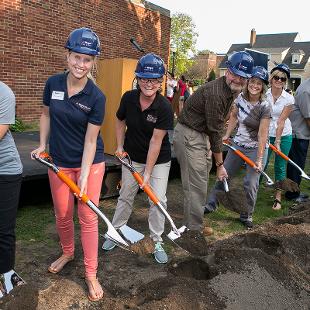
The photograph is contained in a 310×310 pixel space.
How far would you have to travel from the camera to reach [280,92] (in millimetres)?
5234

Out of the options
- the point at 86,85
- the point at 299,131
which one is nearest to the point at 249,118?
the point at 299,131

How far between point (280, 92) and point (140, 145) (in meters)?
2.70

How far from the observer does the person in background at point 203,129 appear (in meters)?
3.40

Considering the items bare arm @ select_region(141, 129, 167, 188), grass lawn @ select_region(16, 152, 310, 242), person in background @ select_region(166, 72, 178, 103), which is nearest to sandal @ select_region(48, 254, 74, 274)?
grass lawn @ select_region(16, 152, 310, 242)

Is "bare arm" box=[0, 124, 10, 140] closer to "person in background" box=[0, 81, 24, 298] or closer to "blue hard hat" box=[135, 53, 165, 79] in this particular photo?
"person in background" box=[0, 81, 24, 298]

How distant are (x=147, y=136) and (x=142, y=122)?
150mm

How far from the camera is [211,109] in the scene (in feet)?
11.1

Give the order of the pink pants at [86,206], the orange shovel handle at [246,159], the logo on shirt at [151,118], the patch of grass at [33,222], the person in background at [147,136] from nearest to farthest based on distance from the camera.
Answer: the pink pants at [86,206], the person in background at [147,136], the logo on shirt at [151,118], the patch of grass at [33,222], the orange shovel handle at [246,159]

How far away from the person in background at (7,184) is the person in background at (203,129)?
1711 mm

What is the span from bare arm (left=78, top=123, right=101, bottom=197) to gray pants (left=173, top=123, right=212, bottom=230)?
4.27 feet

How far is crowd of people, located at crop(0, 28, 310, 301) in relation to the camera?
102 inches

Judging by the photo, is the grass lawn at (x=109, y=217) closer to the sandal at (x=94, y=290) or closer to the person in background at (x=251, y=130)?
the person in background at (x=251, y=130)

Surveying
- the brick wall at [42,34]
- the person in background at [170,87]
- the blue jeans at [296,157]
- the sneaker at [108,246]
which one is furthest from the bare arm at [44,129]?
the person in background at [170,87]

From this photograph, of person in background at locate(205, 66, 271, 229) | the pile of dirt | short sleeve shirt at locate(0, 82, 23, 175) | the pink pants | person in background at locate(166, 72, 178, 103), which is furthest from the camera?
person in background at locate(166, 72, 178, 103)
